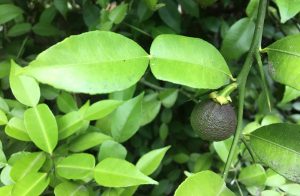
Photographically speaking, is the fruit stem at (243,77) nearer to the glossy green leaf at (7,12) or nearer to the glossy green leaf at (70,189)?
the glossy green leaf at (70,189)

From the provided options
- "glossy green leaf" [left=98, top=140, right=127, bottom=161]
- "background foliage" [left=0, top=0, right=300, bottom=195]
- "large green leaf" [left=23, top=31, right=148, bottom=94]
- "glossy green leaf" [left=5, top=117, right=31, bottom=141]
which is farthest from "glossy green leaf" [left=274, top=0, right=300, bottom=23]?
"glossy green leaf" [left=5, top=117, right=31, bottom=141]

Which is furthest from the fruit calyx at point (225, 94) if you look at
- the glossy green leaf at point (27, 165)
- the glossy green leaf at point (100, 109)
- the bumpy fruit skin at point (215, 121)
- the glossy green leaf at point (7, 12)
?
the glossy green leaf at point (7, 12)

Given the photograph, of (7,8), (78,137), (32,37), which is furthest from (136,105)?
(32,37)

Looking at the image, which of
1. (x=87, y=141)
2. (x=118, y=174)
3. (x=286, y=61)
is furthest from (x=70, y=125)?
(x=286, y=61)

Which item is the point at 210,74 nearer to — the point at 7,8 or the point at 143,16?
the point at 143,16

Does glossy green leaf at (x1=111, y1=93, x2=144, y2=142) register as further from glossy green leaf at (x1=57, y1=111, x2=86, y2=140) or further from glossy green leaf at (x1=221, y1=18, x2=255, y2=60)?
glossy green leaf at (x1=221, y1=18, x2=255, y2=60)

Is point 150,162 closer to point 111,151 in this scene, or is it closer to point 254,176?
point 111,151
